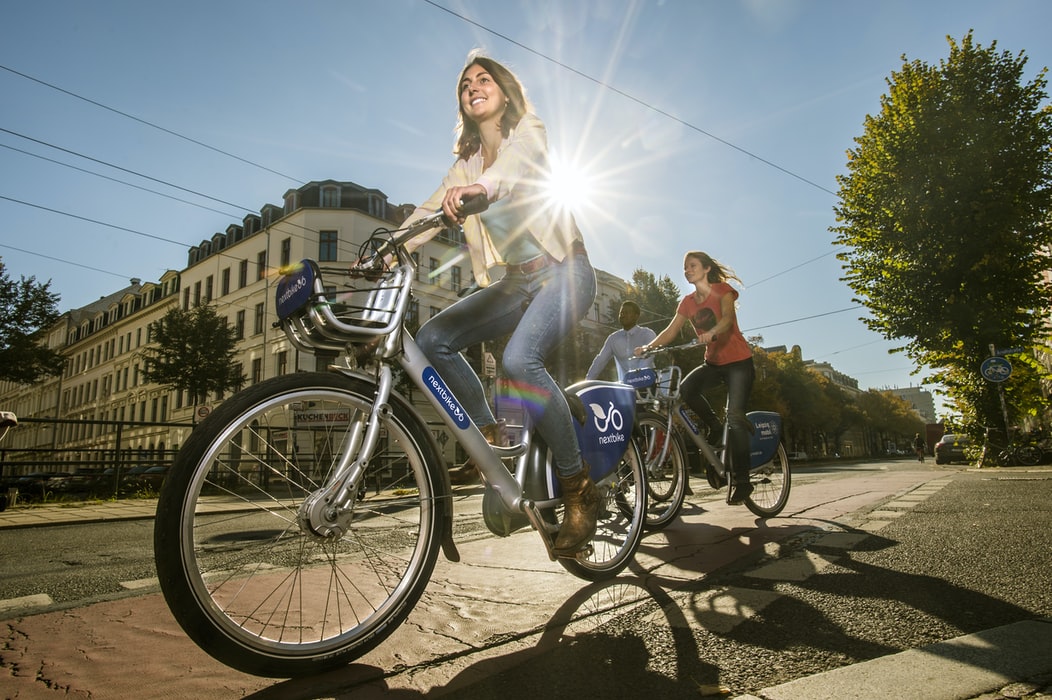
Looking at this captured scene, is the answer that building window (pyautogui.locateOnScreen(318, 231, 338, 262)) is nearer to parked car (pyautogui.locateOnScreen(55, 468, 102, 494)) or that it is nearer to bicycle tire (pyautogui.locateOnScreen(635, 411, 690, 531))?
parked car (pyautogui.locateOnScreen(55, 468, 102, 494))

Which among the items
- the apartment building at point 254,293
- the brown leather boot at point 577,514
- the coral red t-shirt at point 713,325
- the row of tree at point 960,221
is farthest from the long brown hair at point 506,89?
the apartment building at point 254,293

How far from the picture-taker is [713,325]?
467 cm

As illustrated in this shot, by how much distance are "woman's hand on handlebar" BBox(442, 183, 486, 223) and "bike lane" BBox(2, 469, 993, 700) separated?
1308 mm

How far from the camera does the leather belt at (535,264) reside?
2.53 metres

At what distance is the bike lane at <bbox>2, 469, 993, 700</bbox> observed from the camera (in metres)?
1.48

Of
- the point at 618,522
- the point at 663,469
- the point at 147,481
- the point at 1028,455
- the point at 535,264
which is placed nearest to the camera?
the point at 535,264

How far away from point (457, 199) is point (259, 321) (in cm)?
3784

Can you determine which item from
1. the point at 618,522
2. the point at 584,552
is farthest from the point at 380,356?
the point at 618,522

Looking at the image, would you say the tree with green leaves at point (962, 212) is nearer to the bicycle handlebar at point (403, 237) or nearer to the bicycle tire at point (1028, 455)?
the bicycle tire at point (1028, 455)

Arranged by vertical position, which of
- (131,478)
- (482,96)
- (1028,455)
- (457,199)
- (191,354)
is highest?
(191,354)

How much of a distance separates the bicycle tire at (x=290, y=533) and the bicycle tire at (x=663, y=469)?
2.34m

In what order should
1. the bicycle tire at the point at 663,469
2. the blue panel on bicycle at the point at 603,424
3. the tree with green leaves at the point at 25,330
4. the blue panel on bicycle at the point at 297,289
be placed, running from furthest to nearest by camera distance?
the tree with green leaves at the point at 25,330
the bicycle tire at the point at 663,469
the blue panel on bicycle at the point at 603,424
the blue panel on bicycle at the point at 297,289

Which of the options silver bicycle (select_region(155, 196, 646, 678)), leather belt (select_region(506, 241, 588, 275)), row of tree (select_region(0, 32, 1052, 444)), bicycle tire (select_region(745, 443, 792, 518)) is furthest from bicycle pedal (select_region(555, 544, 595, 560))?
row of tree (select_region(0, 32, 1052, 444))

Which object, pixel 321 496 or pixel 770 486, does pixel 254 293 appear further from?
pixel 321 496
